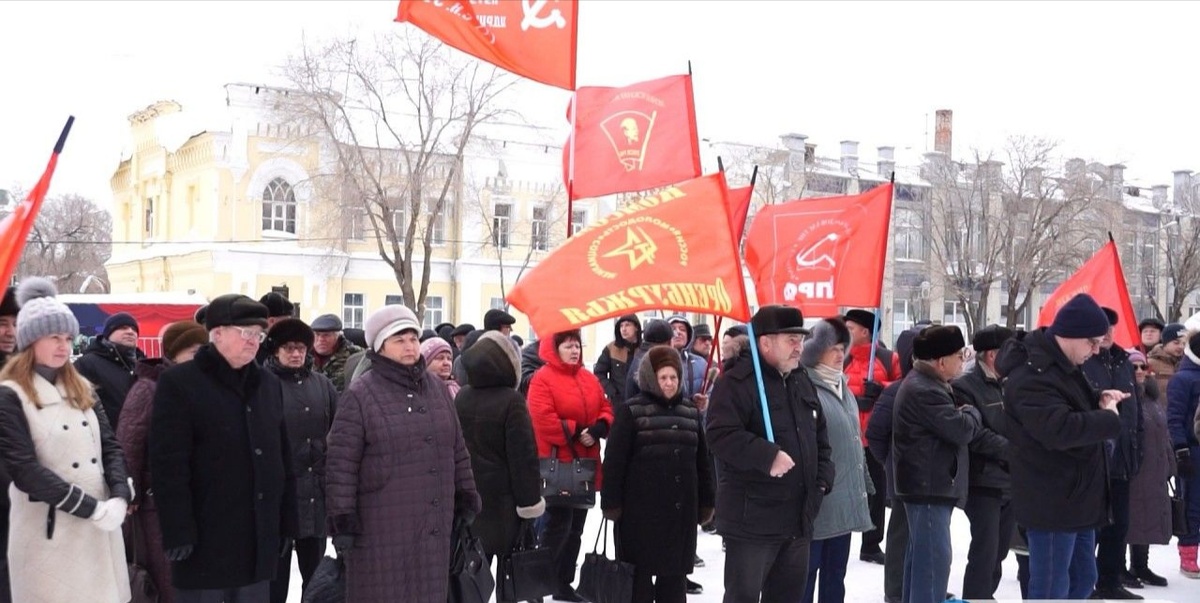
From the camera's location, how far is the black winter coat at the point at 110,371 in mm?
7000

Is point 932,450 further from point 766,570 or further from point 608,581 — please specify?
point 608,581

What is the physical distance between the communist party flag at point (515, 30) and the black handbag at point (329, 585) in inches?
149

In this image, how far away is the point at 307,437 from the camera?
6.85 meters

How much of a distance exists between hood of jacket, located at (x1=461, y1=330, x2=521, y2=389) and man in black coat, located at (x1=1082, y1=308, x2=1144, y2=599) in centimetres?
337

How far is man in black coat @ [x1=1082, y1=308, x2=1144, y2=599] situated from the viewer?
797 cm

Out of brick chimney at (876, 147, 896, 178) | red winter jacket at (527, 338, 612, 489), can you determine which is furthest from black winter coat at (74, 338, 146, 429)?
brick chimney at (876, 147, 896, 178)

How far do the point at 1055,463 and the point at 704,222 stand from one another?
221cm

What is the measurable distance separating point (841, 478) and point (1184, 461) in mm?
3980

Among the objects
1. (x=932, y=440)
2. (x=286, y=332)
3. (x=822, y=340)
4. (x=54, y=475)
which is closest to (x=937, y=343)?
(x=932, y=440)

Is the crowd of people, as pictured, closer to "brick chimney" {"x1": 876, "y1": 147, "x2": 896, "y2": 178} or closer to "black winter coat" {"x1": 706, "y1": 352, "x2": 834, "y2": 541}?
"black winter coat" {"x1": 706, "y1": 352, "x2": 834, "y2": 541}

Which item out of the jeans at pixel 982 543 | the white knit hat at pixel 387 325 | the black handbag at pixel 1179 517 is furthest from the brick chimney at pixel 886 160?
the white knit hat at pixel 387 325

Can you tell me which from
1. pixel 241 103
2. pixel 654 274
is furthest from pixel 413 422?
pixel 241 103

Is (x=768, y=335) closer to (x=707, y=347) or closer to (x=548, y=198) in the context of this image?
(x=707, y=347)

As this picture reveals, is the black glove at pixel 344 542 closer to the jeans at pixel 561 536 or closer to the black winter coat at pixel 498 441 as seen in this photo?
the black winter coat at pixel 498 441
